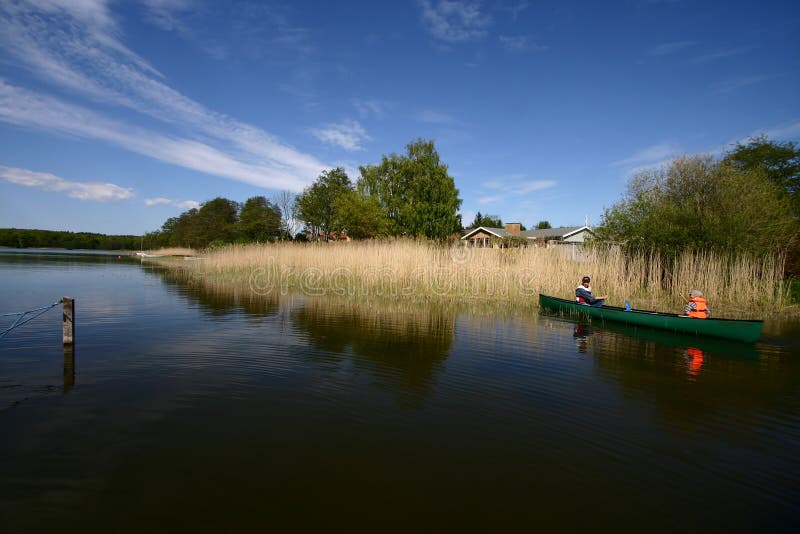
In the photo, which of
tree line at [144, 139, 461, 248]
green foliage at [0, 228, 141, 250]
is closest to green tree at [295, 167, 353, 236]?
tree line at [144, 139, 461, 248]

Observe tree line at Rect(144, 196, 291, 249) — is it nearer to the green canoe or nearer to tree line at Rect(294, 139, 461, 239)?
Answer: tree line at Rect(294, 139, 461, 239)

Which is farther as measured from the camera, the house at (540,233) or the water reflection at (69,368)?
the house at (540,233)

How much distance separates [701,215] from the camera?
51.6ft

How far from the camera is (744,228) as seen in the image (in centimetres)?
1490

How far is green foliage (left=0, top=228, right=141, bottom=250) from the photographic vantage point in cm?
8538

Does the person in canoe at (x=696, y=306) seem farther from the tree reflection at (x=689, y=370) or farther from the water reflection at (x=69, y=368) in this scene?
the water reflection at (x=69, y=368)

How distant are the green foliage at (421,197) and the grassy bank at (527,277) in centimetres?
2035

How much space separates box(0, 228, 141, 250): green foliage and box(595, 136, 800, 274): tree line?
100 metres

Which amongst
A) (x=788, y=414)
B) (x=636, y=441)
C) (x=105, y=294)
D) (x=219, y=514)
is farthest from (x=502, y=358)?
(x=105, y=294)

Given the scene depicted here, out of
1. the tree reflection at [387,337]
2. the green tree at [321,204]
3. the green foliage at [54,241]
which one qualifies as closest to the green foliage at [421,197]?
the green tree at [321,204]

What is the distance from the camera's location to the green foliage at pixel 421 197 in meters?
38.8

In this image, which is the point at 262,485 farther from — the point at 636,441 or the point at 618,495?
the point at 636,441

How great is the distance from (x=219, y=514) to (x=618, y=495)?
2.86 m

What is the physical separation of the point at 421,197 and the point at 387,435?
119 ft
